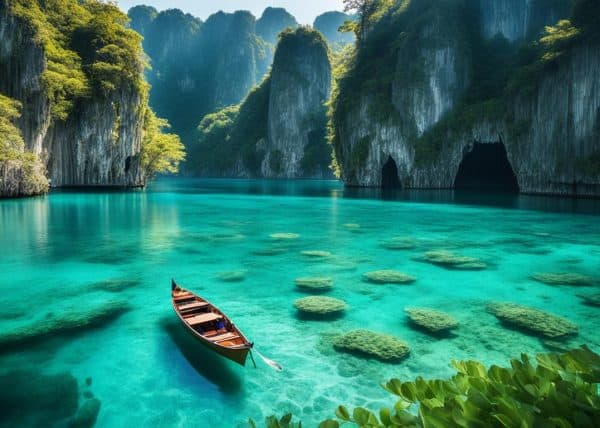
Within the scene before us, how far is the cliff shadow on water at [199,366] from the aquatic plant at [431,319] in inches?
204

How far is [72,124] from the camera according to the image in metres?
54.8

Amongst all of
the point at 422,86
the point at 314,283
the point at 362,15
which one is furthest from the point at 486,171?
the point at 314,283

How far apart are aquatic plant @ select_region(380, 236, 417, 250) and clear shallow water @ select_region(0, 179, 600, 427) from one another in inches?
24.4

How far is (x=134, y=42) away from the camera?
60.4 meters

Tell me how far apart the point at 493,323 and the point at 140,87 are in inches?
2508

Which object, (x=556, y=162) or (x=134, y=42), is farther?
(x=134, y=42)

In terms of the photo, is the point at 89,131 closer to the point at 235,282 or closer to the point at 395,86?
the point at 395,86

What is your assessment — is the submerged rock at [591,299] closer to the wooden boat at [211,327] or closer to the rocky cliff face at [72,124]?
the wooden boat at [211,327]

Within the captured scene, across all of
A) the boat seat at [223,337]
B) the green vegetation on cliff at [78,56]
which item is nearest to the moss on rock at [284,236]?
the boat seat at [223,337]

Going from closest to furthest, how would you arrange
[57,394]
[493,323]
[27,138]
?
[57,394] < [493,323] < [27,138]

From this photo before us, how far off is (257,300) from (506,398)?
10.8 metres

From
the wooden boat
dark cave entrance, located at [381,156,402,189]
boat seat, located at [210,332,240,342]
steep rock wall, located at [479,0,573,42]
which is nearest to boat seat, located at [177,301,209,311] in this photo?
the wooden boat

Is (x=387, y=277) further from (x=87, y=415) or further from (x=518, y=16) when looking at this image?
(x=518, y=16)

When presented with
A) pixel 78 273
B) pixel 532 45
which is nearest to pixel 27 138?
pixel 78 273
